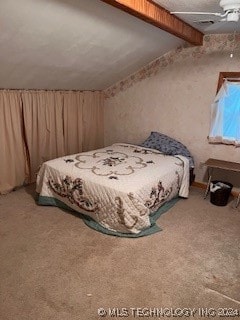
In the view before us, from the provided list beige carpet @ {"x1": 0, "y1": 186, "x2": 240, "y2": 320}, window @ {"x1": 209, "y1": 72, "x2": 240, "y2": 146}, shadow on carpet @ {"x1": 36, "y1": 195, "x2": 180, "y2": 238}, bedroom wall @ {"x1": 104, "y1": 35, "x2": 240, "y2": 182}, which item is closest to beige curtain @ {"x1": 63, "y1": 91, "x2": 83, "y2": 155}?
bedroom wall @ {"x1": 104, "y1": 35, "x2": 240, "y2": 182}

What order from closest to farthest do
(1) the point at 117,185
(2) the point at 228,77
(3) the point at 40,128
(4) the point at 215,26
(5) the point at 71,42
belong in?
(1) the point at 117,185 < (5) the point at 71,42 < (4) the point at 215,26 < (2) the point at 228,77 < (3) the point at 40,128

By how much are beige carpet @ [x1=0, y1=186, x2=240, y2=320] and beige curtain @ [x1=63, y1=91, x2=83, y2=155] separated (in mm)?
1558

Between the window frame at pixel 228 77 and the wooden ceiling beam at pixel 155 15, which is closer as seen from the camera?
the wooden ceiling beam at pixel 155 15

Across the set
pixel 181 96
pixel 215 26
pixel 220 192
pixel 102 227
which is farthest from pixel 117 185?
pixel 215 26

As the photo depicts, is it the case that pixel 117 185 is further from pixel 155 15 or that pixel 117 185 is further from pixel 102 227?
pixel 155 15

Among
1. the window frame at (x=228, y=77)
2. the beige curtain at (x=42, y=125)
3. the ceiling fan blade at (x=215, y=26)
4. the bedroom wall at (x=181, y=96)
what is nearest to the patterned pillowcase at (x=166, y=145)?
the bedroom wall at (x=181, y=96)

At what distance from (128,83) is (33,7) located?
101 inches

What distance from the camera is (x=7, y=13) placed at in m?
2.02

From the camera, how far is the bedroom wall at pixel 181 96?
362 centimetres

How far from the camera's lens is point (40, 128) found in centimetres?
390

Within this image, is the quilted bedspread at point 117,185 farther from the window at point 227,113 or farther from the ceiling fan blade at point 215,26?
the ceiling fan blade at point 215,26

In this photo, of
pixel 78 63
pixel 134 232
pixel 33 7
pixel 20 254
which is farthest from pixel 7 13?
pixel 134 232

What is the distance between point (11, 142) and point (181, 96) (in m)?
2.55

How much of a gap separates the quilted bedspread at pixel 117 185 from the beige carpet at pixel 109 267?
0.63ft
